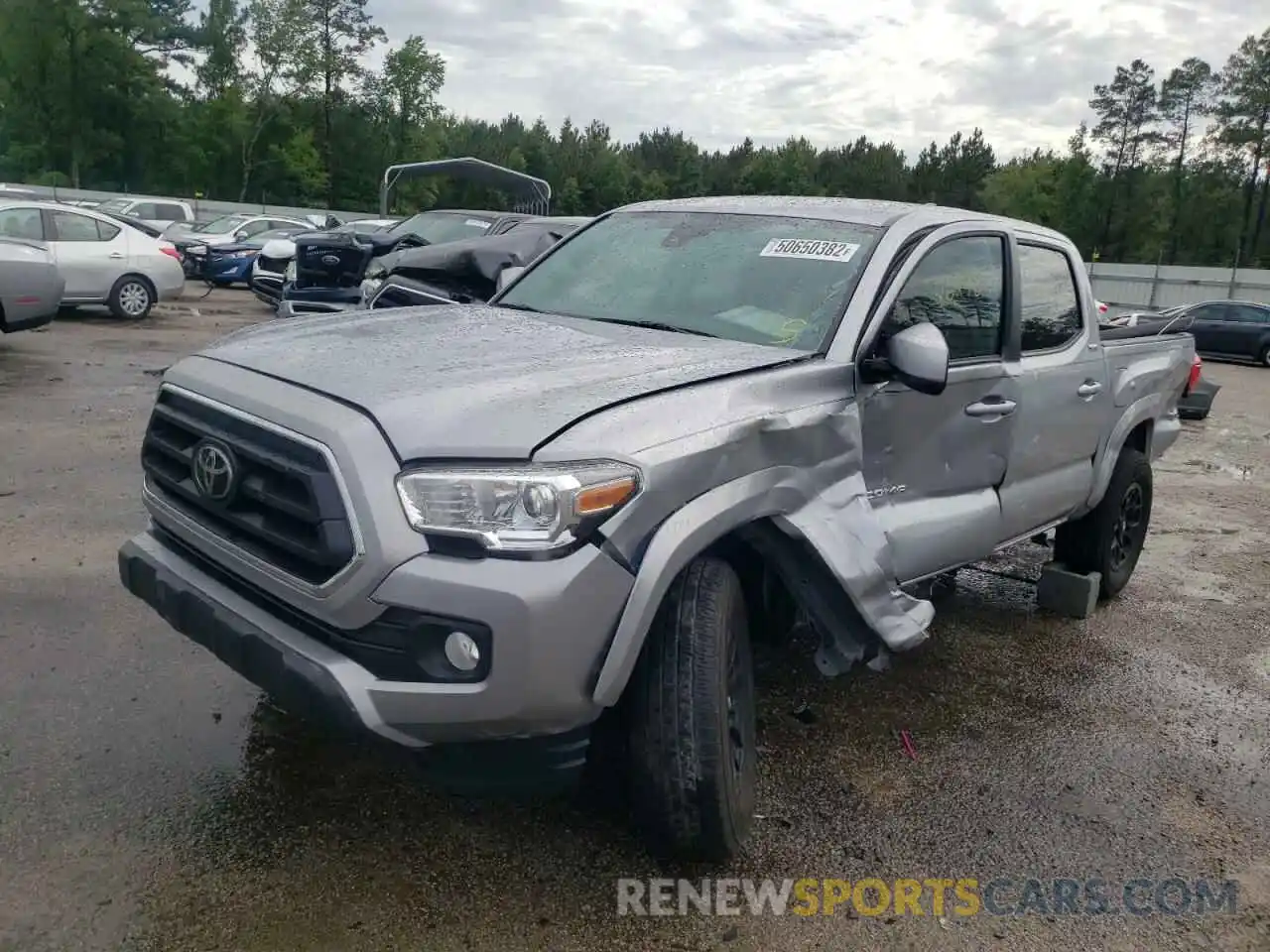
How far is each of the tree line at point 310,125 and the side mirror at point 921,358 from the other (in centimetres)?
5004

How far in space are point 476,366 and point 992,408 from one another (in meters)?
2.14

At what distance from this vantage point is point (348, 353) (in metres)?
3.02

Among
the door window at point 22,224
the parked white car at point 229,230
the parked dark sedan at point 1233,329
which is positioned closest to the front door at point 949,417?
the door window at point 22,224

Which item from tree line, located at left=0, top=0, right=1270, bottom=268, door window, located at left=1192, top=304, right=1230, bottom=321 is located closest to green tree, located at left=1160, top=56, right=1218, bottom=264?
tree line, located at left=0, top=0, right=1270, bottom=268

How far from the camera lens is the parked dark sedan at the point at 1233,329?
23359 millimetres

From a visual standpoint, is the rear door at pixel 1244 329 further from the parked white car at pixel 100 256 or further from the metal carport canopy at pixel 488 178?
the parked white car at pixel 100 256

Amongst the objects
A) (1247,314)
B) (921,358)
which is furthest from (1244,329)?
(921,358)

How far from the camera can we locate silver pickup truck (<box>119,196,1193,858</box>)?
7.97 feet

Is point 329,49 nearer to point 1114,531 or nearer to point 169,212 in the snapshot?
point 169,212

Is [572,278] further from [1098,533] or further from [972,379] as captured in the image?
[1098,533]

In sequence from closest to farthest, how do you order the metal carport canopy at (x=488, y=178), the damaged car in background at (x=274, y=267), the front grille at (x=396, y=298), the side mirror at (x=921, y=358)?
the side mirror at (x=921, y=358) < the front grille at (x=396, y=298) < the damaged car in background at (x=274, y=267) < the metal carport canopy at (x=488, y=178)

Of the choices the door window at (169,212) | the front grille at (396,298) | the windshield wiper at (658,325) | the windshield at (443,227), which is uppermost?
the door window at (169,212)

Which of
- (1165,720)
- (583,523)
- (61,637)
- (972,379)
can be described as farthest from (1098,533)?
(61,637)

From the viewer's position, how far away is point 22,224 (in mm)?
12789
